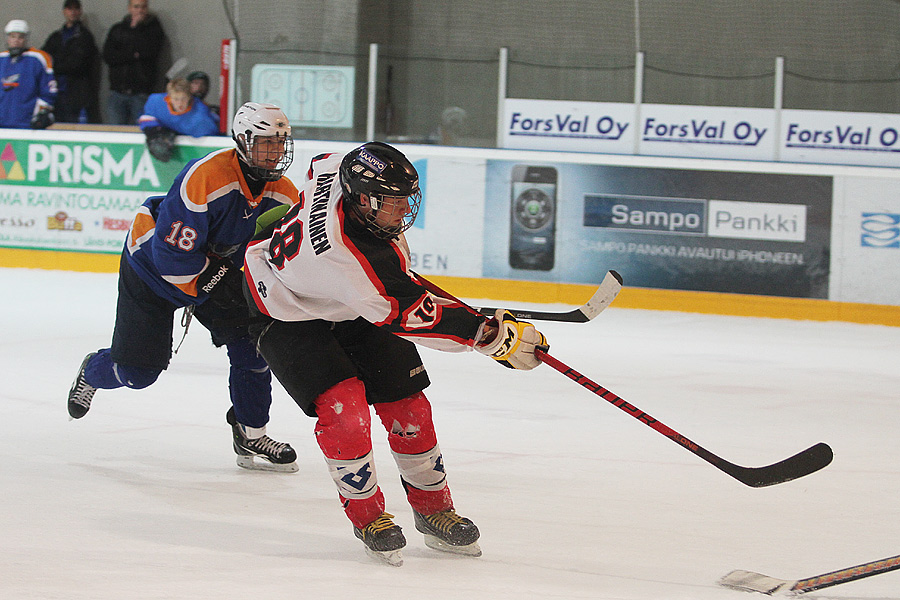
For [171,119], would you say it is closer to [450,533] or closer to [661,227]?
[661,227]

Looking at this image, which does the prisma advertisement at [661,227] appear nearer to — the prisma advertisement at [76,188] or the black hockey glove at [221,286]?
the prisma advertisement at [76,188]

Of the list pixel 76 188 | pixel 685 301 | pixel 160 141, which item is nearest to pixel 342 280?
pixel 685 301

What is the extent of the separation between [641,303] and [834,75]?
2152 mm

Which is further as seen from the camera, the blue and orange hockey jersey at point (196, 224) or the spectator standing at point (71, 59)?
the spectator standing at point (71, 59)

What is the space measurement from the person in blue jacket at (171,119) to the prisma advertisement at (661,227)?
96.5 inches

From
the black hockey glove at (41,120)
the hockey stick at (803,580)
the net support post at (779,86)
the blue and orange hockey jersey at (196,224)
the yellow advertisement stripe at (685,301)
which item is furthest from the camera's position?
the black hockey glove at (41,120)

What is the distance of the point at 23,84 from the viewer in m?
9.09

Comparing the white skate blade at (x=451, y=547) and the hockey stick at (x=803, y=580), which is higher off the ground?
the hockey stick at (x=803, y=580)

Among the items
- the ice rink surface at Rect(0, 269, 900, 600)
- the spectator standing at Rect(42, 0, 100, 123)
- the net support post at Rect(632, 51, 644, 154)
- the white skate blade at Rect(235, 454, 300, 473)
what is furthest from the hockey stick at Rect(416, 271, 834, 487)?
the spectator standing at Rect(42, 0, 100, 123)

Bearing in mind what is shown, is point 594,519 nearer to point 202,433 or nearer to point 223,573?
point 223,573

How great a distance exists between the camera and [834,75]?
25.1 ft

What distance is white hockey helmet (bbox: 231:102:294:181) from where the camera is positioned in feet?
10.9

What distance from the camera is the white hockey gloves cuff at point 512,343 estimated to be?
2.51 metres

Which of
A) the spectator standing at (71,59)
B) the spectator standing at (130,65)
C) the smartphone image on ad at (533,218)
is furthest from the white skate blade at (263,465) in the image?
the spectator standing at (71,59)
